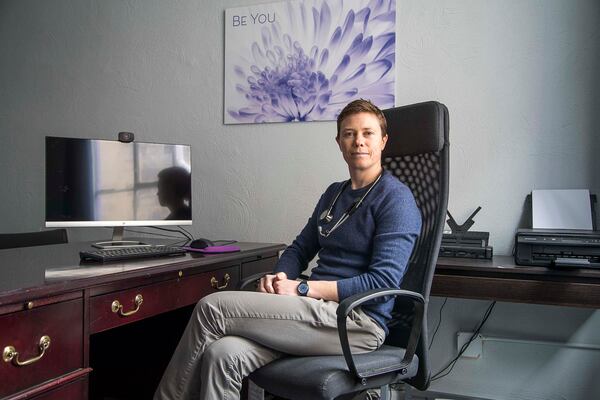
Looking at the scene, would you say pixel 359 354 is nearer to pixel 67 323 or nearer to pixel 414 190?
pixel 414 190

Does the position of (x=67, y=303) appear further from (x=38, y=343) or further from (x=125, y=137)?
(x=125, y=137)

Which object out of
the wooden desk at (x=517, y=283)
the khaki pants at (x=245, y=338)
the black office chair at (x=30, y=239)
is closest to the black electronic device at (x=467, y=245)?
the wooden desk at (x=517, y=283)

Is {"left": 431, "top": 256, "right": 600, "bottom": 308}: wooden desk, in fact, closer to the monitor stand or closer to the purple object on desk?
the purple object on desk

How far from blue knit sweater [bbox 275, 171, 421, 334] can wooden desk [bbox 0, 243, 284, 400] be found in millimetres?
405

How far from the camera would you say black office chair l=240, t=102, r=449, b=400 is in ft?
A: 4.32

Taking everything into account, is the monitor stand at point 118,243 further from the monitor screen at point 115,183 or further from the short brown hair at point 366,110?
the short brown hair at point 366,110

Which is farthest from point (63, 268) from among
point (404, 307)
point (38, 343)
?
point (404, 307)

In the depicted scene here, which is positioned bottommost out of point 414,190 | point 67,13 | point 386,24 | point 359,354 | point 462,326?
point 462,326

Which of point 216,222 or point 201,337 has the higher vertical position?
point 216,222

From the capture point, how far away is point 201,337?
4.88ft

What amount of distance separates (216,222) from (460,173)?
127 centimetres

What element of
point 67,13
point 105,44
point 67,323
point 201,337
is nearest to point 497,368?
point 201,337

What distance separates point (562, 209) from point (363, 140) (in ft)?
3.24

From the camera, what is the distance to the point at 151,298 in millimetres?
1674
